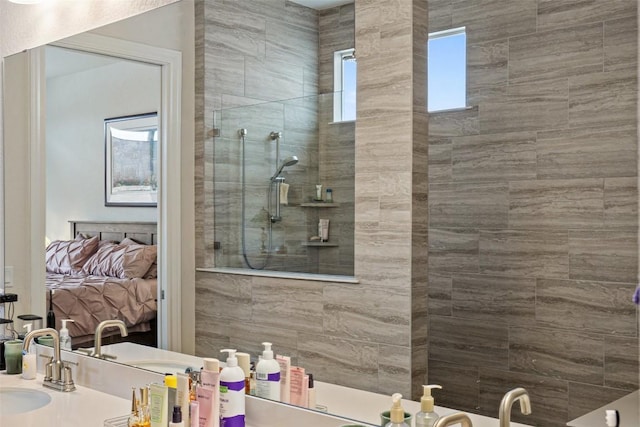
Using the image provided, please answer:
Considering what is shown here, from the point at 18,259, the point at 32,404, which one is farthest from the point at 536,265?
the point at 18,259

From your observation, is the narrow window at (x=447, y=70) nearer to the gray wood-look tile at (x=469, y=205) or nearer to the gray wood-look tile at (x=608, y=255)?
the gray wood-look tile at (x=469, y=205)

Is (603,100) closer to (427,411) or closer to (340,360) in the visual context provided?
(427,411)

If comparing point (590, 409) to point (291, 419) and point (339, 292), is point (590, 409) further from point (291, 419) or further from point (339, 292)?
point (291, 419)

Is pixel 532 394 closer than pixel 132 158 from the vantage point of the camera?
Yes

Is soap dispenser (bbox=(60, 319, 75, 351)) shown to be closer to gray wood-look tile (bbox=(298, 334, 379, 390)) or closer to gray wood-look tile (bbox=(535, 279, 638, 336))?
gray wood-look tile (bbox=(298, 334, 379, 390))

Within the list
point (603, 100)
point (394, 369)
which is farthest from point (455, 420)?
Result: point (603, 100)

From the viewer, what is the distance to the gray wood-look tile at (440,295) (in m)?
1.42

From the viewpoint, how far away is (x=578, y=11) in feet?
4.14

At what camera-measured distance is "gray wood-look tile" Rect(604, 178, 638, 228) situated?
121 cm

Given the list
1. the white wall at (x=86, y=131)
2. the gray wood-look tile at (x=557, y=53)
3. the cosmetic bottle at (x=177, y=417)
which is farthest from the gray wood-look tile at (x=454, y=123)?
the white wall at (x=86, y=131)

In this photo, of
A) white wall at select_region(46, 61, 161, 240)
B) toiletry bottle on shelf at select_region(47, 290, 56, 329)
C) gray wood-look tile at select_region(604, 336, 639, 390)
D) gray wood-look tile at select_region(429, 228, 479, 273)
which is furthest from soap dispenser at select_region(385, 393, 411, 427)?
toiletry bottle on shelf at select_region(47, 290, 56, 329)

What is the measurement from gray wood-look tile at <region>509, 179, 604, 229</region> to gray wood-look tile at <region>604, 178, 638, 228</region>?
0.03 feet

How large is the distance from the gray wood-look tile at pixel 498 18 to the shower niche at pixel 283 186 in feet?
1.22

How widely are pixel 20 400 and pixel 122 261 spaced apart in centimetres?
55
